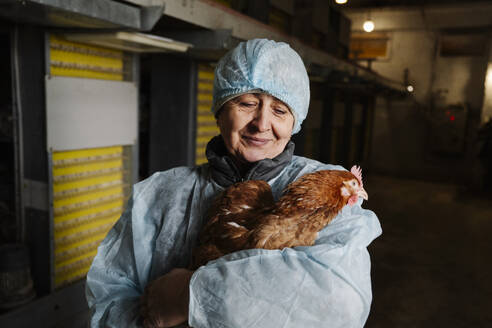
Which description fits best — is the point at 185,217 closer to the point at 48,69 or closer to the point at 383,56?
the point at 48,69

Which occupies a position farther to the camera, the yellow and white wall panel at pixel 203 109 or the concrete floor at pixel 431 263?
the yellow and white wall panel at pixel 203 109

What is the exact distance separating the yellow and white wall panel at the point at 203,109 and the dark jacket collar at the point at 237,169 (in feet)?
8.06

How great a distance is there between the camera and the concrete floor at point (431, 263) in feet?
11.0

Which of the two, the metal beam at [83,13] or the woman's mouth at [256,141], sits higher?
the metal beam at [83,13]

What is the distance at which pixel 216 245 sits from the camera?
878 millimetres

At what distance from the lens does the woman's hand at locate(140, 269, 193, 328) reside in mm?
857

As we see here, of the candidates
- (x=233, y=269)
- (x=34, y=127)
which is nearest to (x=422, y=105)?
(x=34, y=127)

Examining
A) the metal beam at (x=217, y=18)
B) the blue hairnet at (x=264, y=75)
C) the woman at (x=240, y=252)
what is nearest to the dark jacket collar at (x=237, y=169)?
the woman at (x=240, y=252)

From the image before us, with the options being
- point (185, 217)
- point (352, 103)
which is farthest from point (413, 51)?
point (185, 217)

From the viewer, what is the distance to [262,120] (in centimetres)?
102

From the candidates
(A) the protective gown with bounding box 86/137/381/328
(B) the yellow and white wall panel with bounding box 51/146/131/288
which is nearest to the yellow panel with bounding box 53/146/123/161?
(B) the yellow and white wall panel with bounding box 51/146/131/288

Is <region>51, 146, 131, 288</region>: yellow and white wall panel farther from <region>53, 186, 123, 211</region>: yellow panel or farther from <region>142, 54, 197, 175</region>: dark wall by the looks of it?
<region>142, 54, 197, 175</region>: dark wall

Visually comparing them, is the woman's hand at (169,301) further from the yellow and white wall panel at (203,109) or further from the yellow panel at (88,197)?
the yellow and white wall panel at (203,109)

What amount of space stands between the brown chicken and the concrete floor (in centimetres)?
110
